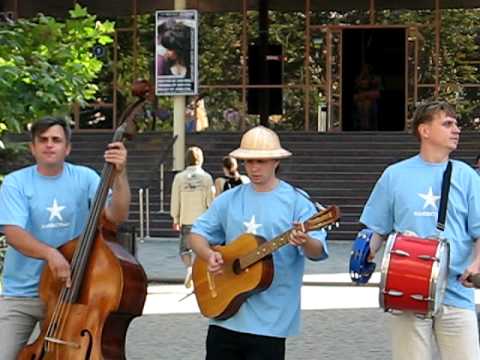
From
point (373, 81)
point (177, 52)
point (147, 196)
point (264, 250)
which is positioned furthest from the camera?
point (373, 81)

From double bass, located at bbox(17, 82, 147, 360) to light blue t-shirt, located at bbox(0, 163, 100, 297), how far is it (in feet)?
0.58

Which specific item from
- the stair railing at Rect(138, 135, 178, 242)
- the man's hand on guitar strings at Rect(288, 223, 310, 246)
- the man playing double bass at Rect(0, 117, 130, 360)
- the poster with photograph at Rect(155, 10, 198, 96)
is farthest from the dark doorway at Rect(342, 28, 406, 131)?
the man's hand on guitar strings at Rect(288, 223, 310, 246)

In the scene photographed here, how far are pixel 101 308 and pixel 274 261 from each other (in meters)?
0.84

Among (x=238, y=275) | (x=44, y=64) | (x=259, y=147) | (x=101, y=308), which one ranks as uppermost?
(x=44, y=64)

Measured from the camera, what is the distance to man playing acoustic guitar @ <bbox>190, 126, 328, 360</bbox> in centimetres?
557

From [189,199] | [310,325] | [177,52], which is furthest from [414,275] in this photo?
[177,52]

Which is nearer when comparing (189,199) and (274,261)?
(274,261)

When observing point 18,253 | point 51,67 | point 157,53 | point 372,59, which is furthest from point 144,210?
point 18,253

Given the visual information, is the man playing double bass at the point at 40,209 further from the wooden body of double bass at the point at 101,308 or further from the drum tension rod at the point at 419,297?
the drum tension rod at the point at 419,297

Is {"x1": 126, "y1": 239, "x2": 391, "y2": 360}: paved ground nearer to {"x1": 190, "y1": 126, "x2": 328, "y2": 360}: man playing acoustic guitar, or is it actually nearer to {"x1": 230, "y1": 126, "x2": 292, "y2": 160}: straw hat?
{"x1": 190, "y1": 126, "x2": 328, "y2": 360}: man playing acoustic guitar

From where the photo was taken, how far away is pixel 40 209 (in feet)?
18.9

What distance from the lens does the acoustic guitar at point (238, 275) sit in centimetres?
550

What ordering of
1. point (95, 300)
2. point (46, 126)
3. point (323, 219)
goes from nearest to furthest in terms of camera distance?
1. point (323, 219)
2. point (95, 300)
3. point (46, 126)

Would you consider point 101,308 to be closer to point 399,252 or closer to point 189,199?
point 399,252
